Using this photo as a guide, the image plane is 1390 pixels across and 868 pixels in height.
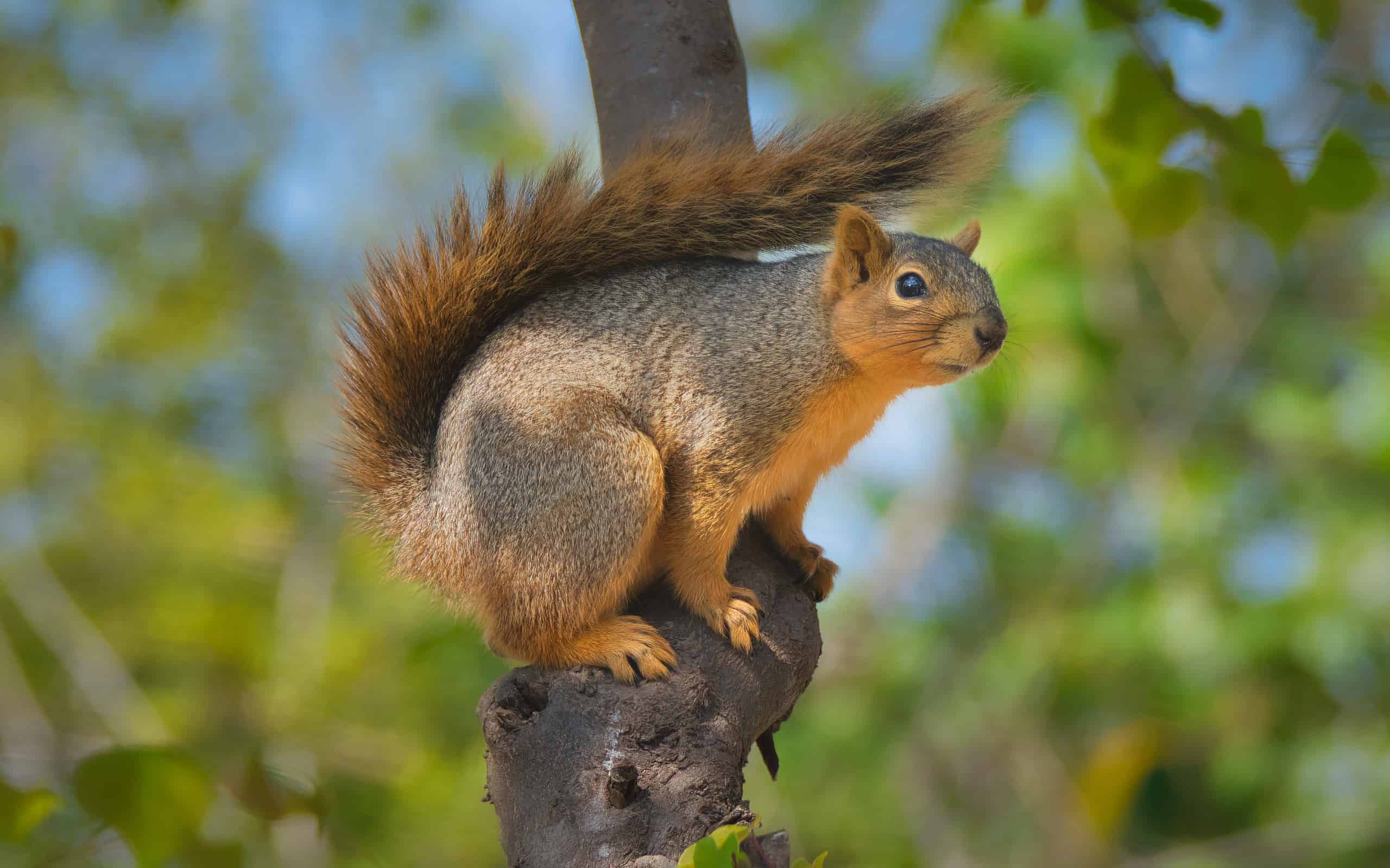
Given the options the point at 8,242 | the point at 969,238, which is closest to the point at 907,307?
the point at 969,238

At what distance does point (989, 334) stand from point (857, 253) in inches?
10.3

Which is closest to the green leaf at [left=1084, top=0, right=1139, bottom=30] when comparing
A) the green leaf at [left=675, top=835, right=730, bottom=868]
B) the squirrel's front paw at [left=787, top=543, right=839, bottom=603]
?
the squirrel's front paw at [left=787, top=543, right=839, bottom=603]

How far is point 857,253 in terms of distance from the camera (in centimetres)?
194

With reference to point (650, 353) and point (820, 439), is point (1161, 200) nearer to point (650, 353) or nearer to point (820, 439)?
point (820, 439)

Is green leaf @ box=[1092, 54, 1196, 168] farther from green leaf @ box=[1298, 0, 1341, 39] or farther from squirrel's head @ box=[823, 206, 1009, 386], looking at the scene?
squirrel's head @ box=[823, 206, 1009, 386]

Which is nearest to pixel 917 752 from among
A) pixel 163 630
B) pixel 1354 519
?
pixel 1354 519

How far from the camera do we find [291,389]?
8.12m

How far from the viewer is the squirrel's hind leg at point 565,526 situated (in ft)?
5.71

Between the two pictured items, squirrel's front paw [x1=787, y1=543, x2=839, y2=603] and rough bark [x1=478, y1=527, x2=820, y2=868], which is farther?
squirrel's front paw [x1=787, y1=543, x2=839, y2=603]

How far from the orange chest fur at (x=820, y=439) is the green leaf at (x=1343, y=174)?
2.63 feet

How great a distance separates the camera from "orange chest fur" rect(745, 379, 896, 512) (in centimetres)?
189

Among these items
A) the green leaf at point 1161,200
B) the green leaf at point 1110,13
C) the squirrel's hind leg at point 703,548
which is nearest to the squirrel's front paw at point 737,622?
the squirrel's hind leg at point 703,548

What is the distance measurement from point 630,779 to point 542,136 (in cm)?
873

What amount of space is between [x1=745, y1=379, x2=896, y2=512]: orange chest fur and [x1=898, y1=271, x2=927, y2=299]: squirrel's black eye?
0.53 ft
